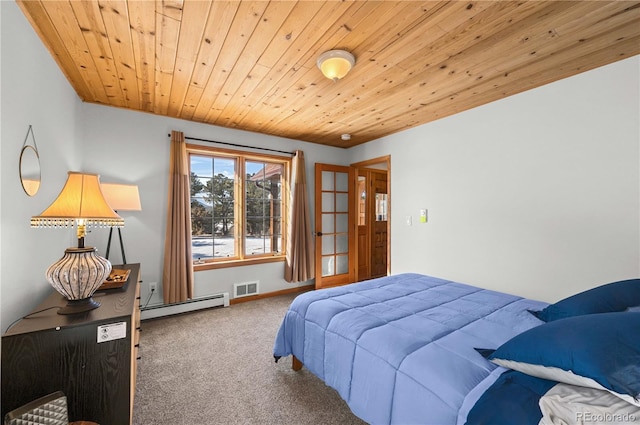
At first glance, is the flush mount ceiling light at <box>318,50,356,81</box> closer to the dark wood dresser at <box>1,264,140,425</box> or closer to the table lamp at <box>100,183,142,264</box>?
the dark wood dresser at <box>1,264,140,425</box>

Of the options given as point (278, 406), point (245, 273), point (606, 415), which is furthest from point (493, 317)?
point (245, 273)

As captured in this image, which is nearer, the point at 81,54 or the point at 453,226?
the point at 81,54

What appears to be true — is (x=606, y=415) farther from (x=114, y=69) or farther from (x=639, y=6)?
(x=114, y=69)

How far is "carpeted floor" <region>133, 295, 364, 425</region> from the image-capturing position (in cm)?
170

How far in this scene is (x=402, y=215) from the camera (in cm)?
379

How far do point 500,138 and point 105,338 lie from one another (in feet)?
11.6

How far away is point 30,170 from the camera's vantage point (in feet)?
5.35

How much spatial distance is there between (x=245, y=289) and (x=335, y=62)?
311cm

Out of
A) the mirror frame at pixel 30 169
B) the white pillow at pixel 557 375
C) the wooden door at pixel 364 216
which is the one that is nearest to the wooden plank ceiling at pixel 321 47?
the mirror frame at pixel 30 169

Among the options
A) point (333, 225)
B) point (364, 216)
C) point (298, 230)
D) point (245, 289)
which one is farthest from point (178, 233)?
point (364, 216)

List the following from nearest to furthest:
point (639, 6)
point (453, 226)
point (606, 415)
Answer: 1. point (606, 415)
2. point (639, 6)
3. point (453, 226)

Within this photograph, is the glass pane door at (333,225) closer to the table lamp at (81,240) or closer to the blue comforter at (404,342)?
the blue comforter at (404,342)

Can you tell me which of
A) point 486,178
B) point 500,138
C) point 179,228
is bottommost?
point 179,228

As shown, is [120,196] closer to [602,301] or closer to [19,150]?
[19,150]
